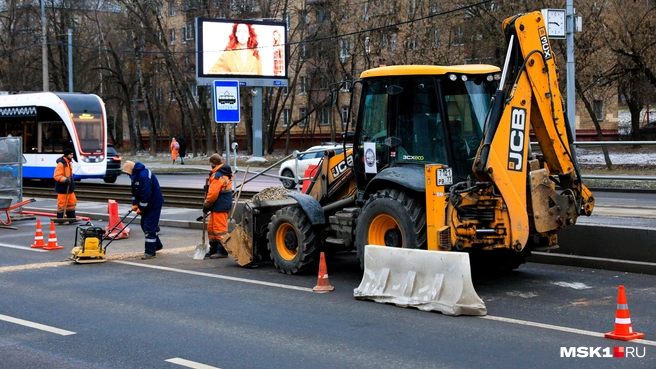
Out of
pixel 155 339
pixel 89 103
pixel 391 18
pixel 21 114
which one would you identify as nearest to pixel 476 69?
pixel 155 339

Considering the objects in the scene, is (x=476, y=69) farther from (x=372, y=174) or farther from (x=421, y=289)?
(x=421, y=289)

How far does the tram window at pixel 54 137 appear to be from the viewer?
31.6 m

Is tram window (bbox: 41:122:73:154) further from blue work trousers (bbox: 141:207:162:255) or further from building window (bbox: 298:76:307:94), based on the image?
building window (bbox: 298:76:307:94)

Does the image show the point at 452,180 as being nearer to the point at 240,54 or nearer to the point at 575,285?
the point at 575,285

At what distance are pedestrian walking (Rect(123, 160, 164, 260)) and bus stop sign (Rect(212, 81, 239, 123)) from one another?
5.05 metres

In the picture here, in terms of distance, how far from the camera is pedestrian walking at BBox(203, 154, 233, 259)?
13445mm

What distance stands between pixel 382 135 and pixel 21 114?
1006 inches

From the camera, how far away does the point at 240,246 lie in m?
12.6

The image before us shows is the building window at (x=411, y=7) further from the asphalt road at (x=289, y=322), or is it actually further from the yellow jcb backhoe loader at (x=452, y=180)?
the yellow jcb backhoe loader at (x=452, y=180)

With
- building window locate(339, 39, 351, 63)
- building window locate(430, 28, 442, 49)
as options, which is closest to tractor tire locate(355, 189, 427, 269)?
building window locate(430, 28, 442, 49)

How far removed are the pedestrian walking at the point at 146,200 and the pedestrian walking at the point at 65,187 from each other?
5.90 metres

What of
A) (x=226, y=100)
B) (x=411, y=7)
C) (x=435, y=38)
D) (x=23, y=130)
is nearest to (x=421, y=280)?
(x=226, y=100)

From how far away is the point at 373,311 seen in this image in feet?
30.5

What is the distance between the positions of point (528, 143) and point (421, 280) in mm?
2195
